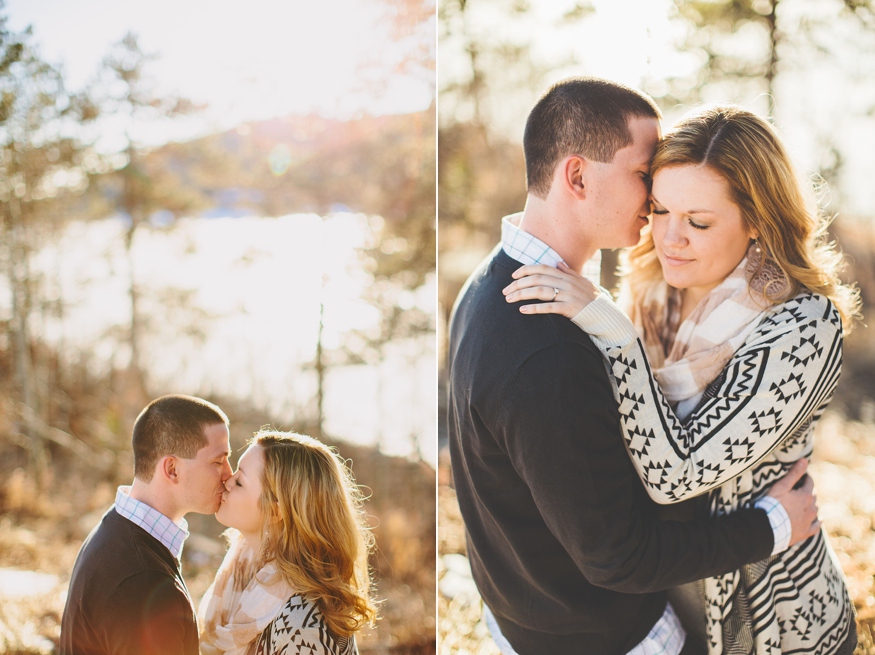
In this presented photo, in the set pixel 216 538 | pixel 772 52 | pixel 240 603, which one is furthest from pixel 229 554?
pixel 772 52

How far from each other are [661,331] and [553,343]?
0.87 m

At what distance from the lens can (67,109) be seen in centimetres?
698

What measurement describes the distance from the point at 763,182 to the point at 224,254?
24.4 feet

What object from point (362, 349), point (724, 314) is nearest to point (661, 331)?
point (724, 314)

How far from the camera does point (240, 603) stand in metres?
1.85

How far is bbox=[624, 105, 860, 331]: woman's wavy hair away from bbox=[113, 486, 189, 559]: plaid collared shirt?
1.62 m

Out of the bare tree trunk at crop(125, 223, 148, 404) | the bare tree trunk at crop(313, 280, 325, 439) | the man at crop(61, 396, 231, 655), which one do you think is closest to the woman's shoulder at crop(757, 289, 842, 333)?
the man at crop(61, 396, 231, 655)

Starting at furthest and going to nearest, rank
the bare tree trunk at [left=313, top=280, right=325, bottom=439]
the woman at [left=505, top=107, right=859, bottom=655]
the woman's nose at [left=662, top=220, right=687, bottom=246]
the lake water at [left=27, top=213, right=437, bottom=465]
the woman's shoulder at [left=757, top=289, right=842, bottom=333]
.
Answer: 1. the lake water at [left=27, top=213, right=437, bottom=465]
2. the bare tree trunk at [left=313, top=280, right=325, bottom=439]
3. the woman's nose at [left=662, top=220, right=687, bottom=246]
4. the woman's shoulder at [left=757, top=289, right=842, bottom=333]
5. the woman at [left=505, top=107, right=859, bottom=655]

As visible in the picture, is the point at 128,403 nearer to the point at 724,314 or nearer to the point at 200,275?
the point at 200,275

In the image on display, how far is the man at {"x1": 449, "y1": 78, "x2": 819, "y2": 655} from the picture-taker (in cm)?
157

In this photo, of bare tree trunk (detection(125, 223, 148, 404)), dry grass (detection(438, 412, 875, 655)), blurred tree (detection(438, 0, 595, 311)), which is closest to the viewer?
dry grass (detection(438, 412, 875, 655))

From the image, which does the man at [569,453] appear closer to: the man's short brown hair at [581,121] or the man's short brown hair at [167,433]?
the man's short brown hair at [581,121]

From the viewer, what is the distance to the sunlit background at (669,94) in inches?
219

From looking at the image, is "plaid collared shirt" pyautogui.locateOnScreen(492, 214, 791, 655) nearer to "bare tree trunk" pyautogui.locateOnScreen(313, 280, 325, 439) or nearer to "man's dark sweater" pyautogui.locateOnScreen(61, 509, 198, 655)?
"man's dark sweater" pyautogui.locateOnScreen(61, 509, 198, 655)
